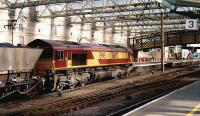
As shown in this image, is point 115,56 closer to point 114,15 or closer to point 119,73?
point 119,73

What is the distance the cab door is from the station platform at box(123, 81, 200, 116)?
9.04 meters

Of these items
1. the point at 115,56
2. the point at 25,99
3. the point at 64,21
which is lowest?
the point at 25,99

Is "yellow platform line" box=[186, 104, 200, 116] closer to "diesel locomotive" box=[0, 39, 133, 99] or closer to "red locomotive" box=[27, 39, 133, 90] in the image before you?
"diesel locomotive" box=[0, 39, 133, 99]

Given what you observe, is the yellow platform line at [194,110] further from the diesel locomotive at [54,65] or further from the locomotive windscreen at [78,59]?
the locomotive windscreen at [78,59]

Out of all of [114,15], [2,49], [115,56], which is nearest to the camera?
[2,49]

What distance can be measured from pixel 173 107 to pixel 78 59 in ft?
46.8

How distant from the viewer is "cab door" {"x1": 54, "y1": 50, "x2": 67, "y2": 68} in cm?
2514

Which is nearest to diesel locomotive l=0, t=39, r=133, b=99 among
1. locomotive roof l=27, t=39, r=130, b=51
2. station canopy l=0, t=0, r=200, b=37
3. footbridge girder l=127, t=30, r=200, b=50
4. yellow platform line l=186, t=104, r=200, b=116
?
locomotive roof l=27, t=39, r=130, b=51

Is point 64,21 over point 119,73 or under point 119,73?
over

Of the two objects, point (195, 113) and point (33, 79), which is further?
point (33, 79)

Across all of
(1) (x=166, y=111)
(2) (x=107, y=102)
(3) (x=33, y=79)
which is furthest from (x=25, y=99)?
(1) (x=166, y=111)

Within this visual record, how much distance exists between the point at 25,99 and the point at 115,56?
15630 millimetres

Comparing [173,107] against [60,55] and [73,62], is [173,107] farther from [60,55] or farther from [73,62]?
[73,62]

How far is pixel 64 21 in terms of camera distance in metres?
56.4
